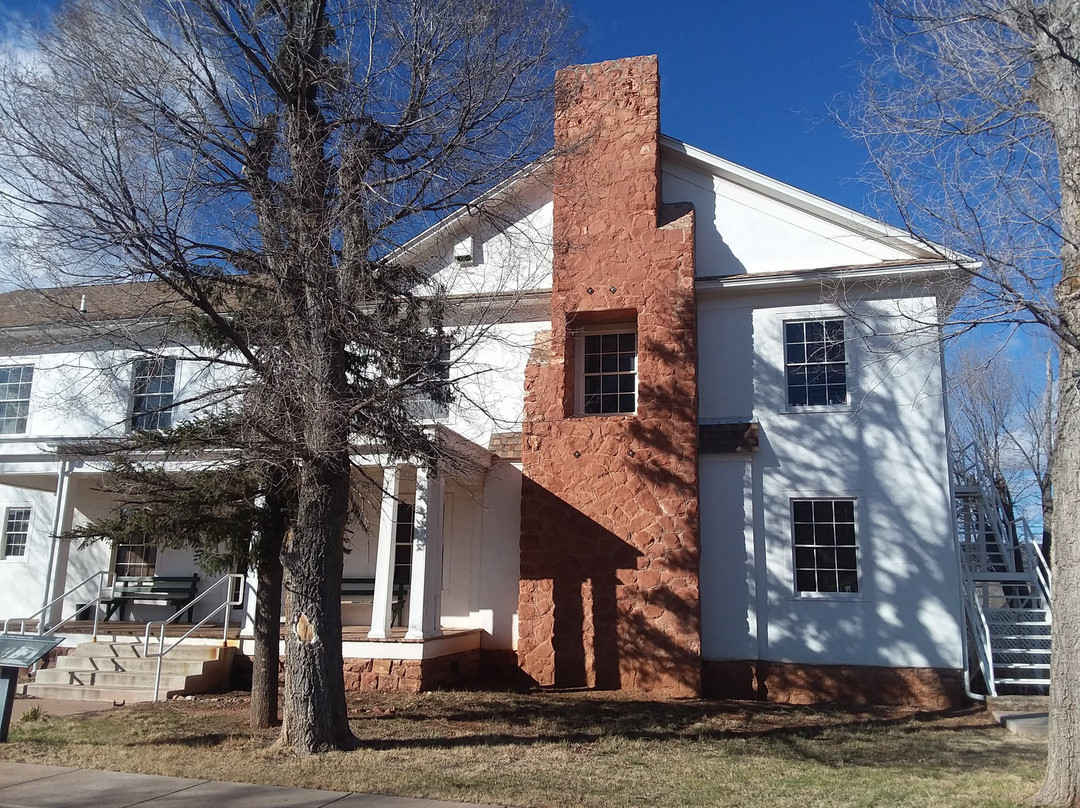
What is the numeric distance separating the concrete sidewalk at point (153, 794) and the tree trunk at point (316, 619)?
109cm

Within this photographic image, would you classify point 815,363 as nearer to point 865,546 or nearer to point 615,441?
point 865,546

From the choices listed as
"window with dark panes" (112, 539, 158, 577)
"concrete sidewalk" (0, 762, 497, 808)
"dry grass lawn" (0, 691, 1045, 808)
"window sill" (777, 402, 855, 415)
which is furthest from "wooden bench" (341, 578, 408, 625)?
"concrete sidewalk" (0, 762, 497, 808)

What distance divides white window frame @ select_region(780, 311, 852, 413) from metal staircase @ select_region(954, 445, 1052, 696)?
3175mm

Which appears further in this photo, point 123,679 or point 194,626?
point 194,626

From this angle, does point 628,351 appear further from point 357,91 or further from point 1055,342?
point 1055,342

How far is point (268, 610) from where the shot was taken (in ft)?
31.9

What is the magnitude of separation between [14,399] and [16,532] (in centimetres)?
278

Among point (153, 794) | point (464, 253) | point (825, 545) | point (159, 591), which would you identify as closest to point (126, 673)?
point (159, 591)

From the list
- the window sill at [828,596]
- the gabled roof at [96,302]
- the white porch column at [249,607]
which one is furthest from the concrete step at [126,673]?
the window sill at [828,596]

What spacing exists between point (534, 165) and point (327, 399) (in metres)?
4.00

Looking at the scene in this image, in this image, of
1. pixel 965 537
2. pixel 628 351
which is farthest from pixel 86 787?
pixel 965 537

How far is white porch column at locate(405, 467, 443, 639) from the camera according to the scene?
12.3 meters

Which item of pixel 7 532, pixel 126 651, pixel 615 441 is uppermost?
pixel 615 441

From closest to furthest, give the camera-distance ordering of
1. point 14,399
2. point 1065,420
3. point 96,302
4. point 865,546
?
point 1065,420 < point 96,302 < point 865,546 < point 14,399
